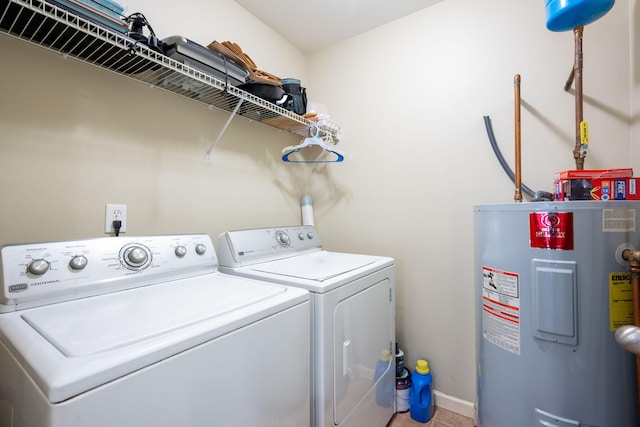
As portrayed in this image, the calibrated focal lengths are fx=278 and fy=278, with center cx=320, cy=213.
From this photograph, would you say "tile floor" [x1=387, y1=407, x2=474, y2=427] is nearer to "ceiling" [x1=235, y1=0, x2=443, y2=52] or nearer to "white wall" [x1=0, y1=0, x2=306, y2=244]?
"white wall" [x1=0, y1=0, x2=306, y2=244]

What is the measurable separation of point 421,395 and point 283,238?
125 centimetres

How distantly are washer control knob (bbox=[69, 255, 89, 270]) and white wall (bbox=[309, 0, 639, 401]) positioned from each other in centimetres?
156

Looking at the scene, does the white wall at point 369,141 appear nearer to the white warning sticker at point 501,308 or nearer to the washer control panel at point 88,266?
the washer control panel at point 88,266

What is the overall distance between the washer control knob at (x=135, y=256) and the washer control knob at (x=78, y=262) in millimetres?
118

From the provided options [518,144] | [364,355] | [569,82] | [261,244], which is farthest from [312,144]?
[569,82]

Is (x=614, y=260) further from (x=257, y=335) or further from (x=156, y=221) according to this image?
(x=156, y=221)

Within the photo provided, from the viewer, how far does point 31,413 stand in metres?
0.51

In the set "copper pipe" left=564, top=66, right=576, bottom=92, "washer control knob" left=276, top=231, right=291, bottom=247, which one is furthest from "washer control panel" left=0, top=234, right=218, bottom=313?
"copper pipe" left=564, top=66, right=576, bottom=92

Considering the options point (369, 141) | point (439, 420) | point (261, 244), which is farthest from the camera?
point (369, 141)

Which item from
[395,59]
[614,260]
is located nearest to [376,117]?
[395,59]

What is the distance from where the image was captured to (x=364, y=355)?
4.22 feet

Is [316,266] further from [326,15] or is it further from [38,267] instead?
[326,15]

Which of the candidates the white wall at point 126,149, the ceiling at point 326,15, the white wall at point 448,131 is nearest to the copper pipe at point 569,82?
the white wall at point 448,131

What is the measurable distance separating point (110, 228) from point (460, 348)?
1.96m
